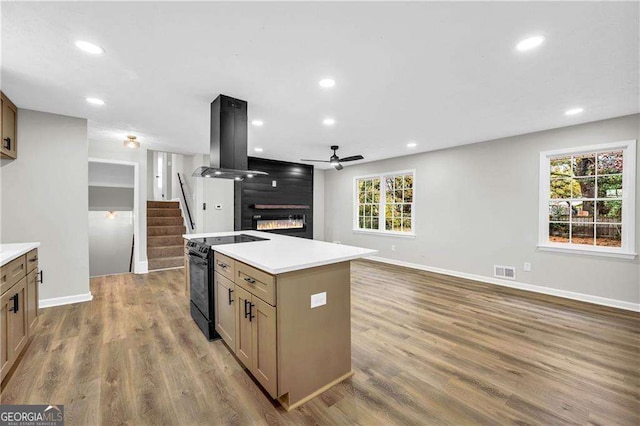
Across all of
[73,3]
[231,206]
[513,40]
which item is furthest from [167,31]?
[231,206]

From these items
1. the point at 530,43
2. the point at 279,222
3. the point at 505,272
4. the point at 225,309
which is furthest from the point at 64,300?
the point at 505,272

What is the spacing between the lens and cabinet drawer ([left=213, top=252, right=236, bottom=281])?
2.30m

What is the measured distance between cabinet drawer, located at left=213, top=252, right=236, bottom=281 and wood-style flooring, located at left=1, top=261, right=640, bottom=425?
74 centimetres

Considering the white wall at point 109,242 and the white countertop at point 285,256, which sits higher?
the white countertop at point 285,256

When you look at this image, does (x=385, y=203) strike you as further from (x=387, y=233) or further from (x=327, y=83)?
(x=327, y=83)

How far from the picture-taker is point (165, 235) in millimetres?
6453

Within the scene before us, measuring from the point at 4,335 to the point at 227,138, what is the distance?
7.60 feet

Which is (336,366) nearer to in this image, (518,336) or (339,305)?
(339,305)

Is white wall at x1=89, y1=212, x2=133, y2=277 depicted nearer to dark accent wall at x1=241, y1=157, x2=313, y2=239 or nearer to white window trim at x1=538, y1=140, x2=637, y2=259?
dark accent wall at x1=241, y1=157, x2=313, y2=239

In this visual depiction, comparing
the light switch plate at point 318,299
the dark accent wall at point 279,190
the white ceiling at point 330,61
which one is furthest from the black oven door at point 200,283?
the dark accent wall at point 279,190

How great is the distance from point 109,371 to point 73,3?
8.46 ft

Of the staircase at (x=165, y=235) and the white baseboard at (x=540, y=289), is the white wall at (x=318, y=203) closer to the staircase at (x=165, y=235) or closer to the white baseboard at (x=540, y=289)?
the white baseboard at (x=540, y=289)

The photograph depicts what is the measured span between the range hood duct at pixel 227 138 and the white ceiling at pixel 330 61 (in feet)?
0.46

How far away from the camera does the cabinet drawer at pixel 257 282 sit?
175 centimetres
